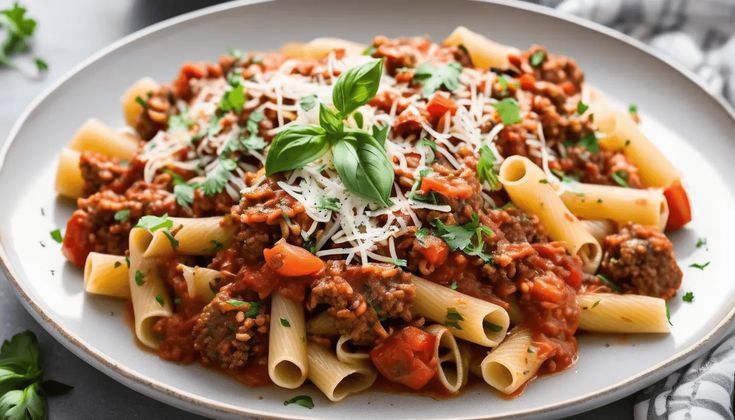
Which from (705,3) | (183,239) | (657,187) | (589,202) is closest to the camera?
(183,239)

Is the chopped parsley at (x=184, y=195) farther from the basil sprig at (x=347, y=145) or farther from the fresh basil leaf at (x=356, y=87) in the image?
the fresh basil leaf at (x=356, y=87)

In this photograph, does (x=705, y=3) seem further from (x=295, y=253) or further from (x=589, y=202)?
(x=295, y=253)

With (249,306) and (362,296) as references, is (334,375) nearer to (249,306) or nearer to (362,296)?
(362,296)

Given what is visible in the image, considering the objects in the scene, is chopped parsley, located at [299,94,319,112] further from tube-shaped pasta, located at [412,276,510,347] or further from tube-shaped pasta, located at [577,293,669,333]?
tube-shaped pasta, located at [577,293,669,333]

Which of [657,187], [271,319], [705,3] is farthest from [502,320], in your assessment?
[705,3]

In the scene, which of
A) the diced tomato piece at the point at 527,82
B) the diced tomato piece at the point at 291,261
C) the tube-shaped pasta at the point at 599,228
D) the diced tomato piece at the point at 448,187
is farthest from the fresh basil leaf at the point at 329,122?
the tube-shaped pasta at the point at 599,228

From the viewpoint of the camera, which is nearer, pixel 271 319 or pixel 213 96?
pixel 271 319

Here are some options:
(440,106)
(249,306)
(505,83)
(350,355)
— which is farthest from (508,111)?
(249,306)
